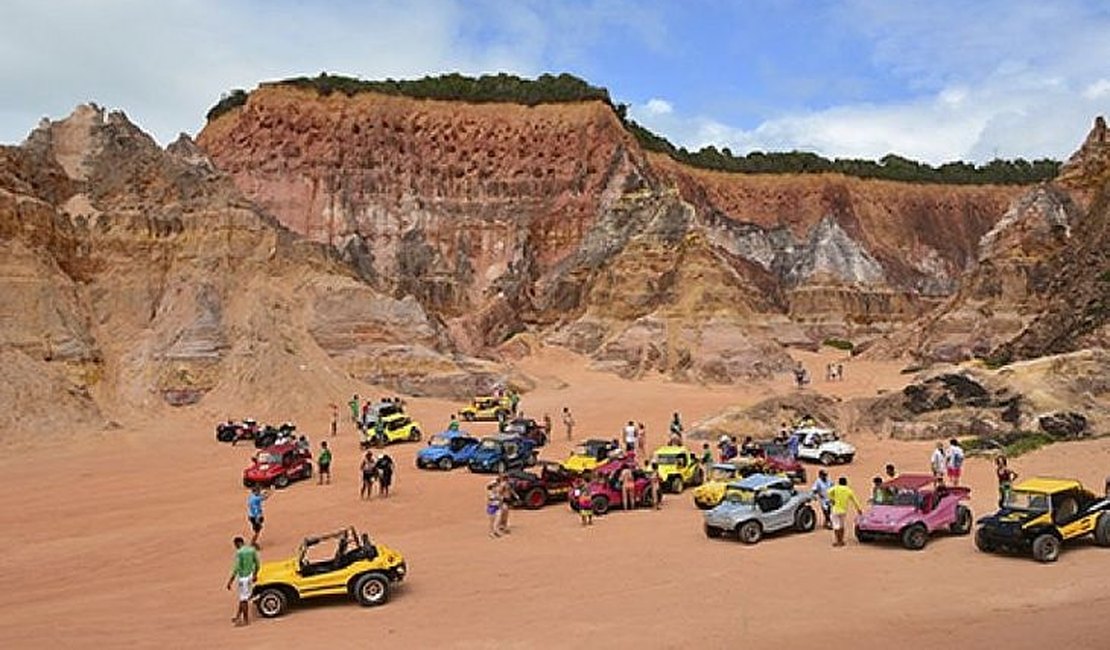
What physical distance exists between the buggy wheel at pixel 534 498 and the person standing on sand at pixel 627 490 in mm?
2098

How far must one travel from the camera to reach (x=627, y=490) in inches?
850

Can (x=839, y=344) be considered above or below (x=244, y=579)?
above

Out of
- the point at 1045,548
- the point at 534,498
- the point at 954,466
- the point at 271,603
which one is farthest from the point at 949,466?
the point at 271,603

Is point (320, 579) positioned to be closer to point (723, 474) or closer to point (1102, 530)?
Answer: point (723, 474)

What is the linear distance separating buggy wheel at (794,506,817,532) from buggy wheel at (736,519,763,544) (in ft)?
3.76

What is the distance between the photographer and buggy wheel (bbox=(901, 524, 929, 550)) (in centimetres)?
1630

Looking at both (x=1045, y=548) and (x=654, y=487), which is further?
(x=654, y=487)

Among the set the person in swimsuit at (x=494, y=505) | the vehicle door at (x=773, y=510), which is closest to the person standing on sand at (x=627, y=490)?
the person in swimsuit at (x=494, y=505)

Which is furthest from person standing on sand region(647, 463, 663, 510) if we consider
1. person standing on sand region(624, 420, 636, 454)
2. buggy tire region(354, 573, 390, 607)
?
buggy tire region(354, 573, 390, 607)

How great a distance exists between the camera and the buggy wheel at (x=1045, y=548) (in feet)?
48.5

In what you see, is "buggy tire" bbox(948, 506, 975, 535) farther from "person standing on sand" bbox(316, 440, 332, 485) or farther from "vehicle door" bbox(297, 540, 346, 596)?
"person standing on sand" bbox(316, 440, 332, 485)

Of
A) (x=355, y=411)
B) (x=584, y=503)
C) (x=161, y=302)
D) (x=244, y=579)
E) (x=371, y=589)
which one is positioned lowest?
(x=371, y=589)

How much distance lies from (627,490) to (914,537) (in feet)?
22.6

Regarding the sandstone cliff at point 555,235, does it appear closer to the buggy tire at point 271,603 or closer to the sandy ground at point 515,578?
the sandy ground at point 515,578
